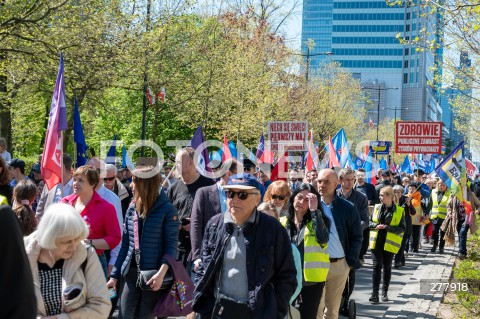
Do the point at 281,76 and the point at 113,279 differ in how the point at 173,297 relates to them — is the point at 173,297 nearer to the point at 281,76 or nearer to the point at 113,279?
the point at 113,279

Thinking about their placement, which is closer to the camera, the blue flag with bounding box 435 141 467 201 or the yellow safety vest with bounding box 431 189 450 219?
the blue flag with bounding box 435 141 467 201

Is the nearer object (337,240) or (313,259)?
(313,259)

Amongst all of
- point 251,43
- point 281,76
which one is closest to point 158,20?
point 251,43

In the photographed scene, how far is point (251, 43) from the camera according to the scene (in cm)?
3403

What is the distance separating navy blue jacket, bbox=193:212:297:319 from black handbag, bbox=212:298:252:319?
0.22ft

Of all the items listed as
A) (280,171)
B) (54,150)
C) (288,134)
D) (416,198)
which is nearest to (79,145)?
(54,150)

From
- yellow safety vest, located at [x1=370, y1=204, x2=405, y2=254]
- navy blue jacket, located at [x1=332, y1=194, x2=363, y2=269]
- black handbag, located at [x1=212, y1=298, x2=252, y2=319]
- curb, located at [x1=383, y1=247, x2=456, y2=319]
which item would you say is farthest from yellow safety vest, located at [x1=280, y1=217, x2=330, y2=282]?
yellow safety vest, located at [x1=370, y1=204, x2=405, y2=254]

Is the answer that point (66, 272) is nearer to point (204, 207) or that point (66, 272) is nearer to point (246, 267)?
point (246, 267)

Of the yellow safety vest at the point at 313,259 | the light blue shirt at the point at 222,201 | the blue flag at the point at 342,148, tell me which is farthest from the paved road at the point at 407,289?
the light blue shirt at the point at 222,201

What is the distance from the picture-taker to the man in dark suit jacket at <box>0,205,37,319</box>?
221 centimetres

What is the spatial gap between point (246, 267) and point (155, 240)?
132cm

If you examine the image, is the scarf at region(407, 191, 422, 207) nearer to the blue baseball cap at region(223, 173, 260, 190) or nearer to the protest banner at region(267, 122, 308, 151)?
the protest banner at region(267, 122, 308, 151)

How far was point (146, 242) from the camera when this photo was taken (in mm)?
5727

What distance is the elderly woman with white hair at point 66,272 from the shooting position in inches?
145
